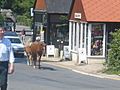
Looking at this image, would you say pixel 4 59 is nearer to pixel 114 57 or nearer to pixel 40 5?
pixel 114 57

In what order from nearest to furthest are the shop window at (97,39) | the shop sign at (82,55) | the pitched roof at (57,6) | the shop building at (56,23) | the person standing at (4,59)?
1. the person standing at (4,59)
2. the shop sign at (82,55)
3. the shop window at (97,39)
4. the shop building at (56,23)
5. the pitched roof at (57,6)

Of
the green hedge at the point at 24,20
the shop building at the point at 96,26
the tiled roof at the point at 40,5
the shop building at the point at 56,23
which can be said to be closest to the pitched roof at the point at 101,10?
the shop building at the point at 96,26

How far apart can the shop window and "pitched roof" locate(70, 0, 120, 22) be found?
0.69 m

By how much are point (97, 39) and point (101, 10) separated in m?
1.99

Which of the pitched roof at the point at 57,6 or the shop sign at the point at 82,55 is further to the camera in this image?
the pitched roof at the point at 57,6

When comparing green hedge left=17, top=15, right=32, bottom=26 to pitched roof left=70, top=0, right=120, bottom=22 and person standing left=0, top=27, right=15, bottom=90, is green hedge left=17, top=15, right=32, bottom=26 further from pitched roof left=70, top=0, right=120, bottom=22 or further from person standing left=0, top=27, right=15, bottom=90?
person standing left=0, top=27, right=15, bottom=90

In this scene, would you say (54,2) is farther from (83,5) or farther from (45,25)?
(83,5)

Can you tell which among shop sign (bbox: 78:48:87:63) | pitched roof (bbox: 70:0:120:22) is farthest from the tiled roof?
shop sign (bbox: 78:48:87:63)

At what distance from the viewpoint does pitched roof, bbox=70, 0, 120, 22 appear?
121 feet

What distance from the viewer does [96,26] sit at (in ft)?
122

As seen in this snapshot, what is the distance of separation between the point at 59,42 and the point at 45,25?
298cm

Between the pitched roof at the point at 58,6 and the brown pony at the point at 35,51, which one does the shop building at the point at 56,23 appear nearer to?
the pitched roof at the point at 58,6

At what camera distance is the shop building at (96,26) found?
36.7m

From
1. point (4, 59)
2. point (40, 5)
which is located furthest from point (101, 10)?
point (4, 59)
